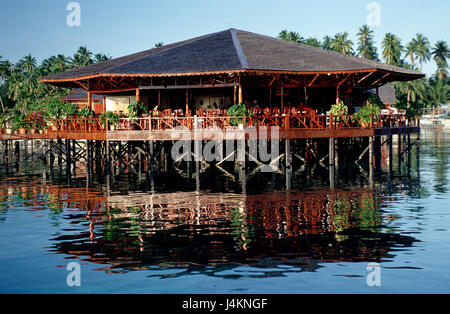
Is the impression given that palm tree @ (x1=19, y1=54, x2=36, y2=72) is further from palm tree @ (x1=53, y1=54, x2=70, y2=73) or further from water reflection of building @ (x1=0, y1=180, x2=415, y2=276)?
water reflection of building @ (x1=0, y1=180, x2=415, y2=276)

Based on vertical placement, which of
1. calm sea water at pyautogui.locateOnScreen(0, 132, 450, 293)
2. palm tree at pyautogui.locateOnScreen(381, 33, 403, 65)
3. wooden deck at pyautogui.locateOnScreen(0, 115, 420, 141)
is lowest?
calm sea water at pyautogui.locateOnScreen(0, 132, 450, 293)

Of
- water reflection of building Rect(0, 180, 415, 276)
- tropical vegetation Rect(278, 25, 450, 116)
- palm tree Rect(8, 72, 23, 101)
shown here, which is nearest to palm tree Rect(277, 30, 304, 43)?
tropical vegetation Rect(278, 25, 450, 116)

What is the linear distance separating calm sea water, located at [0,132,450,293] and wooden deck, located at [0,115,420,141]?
266cm

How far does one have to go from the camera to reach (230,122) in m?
27.8

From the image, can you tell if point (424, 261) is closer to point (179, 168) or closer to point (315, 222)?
point (315, 222)

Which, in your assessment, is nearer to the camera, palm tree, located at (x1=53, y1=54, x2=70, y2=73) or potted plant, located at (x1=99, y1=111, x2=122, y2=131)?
potted plant, located at (x1=99, y1=111, x2=122, y2=131)

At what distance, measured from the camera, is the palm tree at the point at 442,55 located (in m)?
123

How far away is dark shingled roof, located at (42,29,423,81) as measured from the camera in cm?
3002

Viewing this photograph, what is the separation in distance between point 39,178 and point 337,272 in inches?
957

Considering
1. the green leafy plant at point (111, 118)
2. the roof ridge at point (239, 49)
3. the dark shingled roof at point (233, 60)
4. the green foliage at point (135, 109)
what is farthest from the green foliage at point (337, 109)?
the green leafy plant at point (111, 118)

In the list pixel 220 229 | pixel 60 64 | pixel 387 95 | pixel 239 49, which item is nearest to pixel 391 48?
pixel 387 95

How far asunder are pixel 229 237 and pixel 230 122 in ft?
43.0
